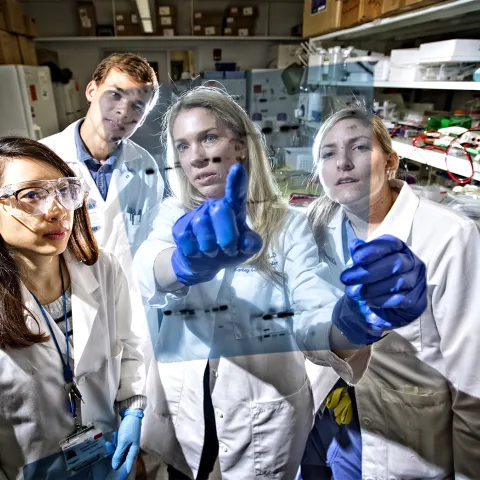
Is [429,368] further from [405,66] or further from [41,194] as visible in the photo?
[405,66]

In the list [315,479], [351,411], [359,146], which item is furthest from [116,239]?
[315,479]

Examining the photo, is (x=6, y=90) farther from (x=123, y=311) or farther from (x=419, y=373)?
(x=419, y=373)

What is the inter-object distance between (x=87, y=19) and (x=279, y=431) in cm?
401

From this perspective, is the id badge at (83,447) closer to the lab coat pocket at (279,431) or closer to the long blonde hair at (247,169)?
the lab coat pocket at (279,431)

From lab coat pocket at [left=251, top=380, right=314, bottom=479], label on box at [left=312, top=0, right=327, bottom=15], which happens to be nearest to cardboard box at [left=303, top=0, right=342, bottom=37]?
label on box at [left=312, top=0, right=327, bottom=15]

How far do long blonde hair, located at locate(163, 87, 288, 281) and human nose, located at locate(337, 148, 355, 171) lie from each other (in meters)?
0.16

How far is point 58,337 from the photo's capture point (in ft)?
3.03

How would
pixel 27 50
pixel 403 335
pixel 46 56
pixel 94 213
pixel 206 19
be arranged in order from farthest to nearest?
pixel 206 19
pixel 46 56
pixel 27 50
pixel 94 213
pixel 403 335

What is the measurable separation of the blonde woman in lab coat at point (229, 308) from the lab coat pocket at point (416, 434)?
253mm

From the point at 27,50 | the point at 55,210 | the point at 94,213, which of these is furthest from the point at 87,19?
the point at 55,210

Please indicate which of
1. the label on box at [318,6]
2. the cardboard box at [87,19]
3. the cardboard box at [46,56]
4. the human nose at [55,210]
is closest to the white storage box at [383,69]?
the label on box at [318,6]

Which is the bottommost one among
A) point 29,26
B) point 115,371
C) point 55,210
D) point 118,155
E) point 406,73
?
point 115,371

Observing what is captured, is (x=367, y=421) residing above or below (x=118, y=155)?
below

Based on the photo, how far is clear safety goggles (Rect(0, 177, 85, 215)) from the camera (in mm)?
772
